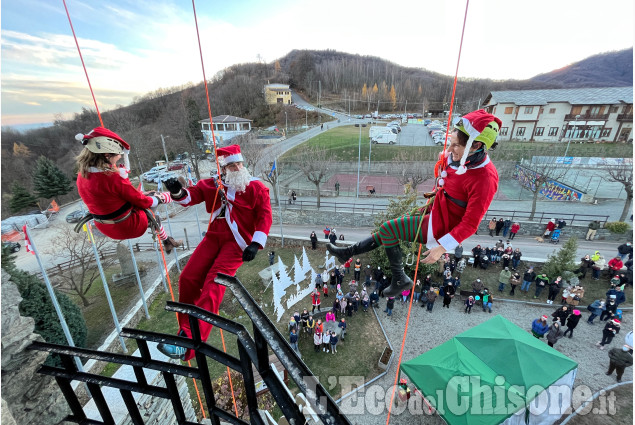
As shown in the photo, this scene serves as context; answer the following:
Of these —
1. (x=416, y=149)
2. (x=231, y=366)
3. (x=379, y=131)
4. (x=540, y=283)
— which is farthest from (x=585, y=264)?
(x=379, y=131)

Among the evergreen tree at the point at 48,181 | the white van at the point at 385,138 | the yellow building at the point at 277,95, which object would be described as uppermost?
the yellow building at the point at 277,95

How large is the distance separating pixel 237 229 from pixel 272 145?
30.7 m

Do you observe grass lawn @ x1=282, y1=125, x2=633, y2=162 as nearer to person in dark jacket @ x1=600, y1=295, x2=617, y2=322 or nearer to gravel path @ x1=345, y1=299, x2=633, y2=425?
person in dark jacket @ x1=600, y1=295, x2=617, y2=322

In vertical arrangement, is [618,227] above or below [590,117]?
below

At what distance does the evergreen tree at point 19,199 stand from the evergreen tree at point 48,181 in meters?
0.66

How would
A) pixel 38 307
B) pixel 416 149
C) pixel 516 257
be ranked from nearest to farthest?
pixel 38 307, pixel 516 257, pixel 416 149

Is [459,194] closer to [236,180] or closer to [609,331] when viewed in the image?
[236,180]

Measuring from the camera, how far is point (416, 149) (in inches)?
1207

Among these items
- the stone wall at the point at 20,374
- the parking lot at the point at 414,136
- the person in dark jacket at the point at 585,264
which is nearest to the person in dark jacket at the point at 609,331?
the person in dark jacket at the point at 585,264

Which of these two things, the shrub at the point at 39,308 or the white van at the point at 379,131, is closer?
the shrub at the point at 39,308

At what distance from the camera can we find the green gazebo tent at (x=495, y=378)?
6551mm

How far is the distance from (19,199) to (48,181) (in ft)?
7.98

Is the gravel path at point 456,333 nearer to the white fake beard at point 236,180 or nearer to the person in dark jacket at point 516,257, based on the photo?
the person in dark jacket at point 516,257

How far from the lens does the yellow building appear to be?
5243cm
